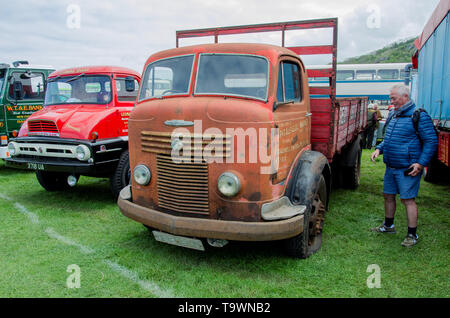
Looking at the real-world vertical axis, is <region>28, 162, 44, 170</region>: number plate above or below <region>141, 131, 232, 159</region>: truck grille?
below

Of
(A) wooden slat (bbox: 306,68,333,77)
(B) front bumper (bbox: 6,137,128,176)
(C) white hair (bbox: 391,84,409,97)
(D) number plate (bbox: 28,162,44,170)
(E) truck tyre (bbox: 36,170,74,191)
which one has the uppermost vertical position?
(A) wooden slat (bbox: 306,68,333,77)

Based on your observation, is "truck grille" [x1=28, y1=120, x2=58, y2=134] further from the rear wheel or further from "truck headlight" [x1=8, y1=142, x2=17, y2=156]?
the rear wheel

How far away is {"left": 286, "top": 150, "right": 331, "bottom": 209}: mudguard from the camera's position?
3768 mm

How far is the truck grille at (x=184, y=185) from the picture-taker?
11.6 feet

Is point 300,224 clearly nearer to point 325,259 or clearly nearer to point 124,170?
point 325,259

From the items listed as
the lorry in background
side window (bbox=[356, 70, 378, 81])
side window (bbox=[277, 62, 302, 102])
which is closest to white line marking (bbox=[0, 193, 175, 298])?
side window (bbox=[277, 62, 302, 102])

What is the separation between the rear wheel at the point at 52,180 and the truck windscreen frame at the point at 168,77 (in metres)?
3.39

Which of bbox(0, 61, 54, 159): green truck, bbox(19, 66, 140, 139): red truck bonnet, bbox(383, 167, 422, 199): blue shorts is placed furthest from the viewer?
bbox(0, 61, 54, 159): green truck

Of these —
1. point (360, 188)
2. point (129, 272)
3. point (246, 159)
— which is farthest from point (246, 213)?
point (360, 188)

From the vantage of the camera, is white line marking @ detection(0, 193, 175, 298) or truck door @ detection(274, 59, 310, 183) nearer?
Answer: white line marking @ detection(0, 193, 175, 298)

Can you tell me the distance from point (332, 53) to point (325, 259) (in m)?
2.66

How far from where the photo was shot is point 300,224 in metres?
3.49

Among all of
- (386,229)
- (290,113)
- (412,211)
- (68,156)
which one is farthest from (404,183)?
(68,156)

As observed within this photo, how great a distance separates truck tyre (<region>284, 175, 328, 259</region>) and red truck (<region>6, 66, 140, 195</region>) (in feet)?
10.6
